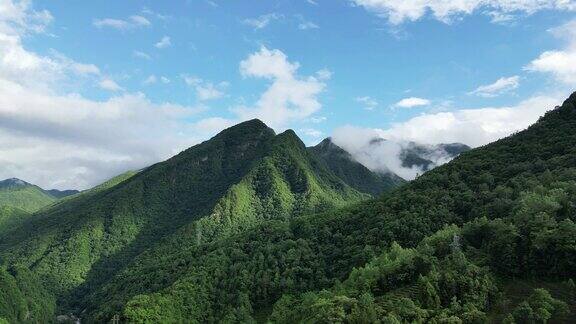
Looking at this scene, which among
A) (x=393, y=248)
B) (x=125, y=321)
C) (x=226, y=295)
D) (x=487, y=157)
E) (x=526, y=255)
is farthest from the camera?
(x=487, y=157)

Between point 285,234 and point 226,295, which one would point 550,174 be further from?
point 226,295

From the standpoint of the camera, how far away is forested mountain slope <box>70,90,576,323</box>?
246 ft

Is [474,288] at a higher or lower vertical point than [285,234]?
lower

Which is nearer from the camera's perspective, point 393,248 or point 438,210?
point 393,248

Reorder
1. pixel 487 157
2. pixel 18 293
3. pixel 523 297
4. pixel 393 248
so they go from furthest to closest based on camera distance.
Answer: pixel 18 293, pixel 487 157, pixel 393 248, pixel 523 297

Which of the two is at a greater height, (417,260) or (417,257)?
(417,257)

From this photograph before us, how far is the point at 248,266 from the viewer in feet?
440

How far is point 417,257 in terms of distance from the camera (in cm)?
8606

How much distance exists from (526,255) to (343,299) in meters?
28.7

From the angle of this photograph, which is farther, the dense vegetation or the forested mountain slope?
the forested mountain slope

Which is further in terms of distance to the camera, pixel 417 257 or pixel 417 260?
pixel 417 257

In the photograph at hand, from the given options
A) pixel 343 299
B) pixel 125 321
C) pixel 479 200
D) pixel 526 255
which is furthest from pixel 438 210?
pixel 125 321

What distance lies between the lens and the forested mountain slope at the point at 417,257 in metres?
75.1

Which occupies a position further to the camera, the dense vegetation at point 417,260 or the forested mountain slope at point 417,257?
the forested mountain slope at point 417,257
